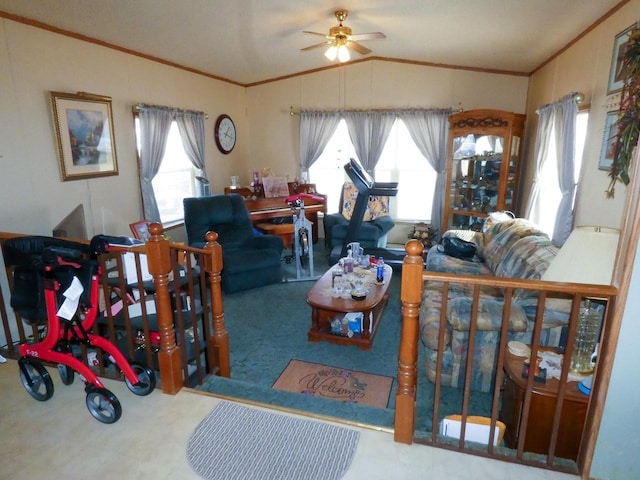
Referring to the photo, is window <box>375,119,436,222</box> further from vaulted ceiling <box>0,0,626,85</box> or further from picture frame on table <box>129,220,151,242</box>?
picture frame on table <box>129,220,151,242</box>

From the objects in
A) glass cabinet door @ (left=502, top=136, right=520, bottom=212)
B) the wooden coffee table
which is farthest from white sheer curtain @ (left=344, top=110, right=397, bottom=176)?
the wooden coffee table

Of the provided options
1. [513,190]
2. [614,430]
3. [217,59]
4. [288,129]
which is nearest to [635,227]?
[614,430]

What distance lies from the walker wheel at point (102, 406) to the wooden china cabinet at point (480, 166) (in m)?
4.68

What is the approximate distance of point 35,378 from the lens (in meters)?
2.09

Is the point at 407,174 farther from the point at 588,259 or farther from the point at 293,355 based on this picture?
the point at 588,259

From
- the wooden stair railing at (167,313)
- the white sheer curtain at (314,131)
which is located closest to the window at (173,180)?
the white sheer curtain at (314,131)

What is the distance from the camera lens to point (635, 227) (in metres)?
1.36

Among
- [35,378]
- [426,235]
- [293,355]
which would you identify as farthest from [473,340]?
[426,235]

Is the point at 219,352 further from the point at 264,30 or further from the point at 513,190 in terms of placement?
the point at 513,190

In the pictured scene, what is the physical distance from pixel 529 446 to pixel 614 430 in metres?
0.53

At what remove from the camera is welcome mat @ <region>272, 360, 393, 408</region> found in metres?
2.68

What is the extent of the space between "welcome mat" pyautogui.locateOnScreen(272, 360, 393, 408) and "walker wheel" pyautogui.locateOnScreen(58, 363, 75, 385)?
1231 millimetres

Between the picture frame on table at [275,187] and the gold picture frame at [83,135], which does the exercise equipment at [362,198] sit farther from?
the gold picture frame at [83,135]

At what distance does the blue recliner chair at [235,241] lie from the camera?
442 cm
